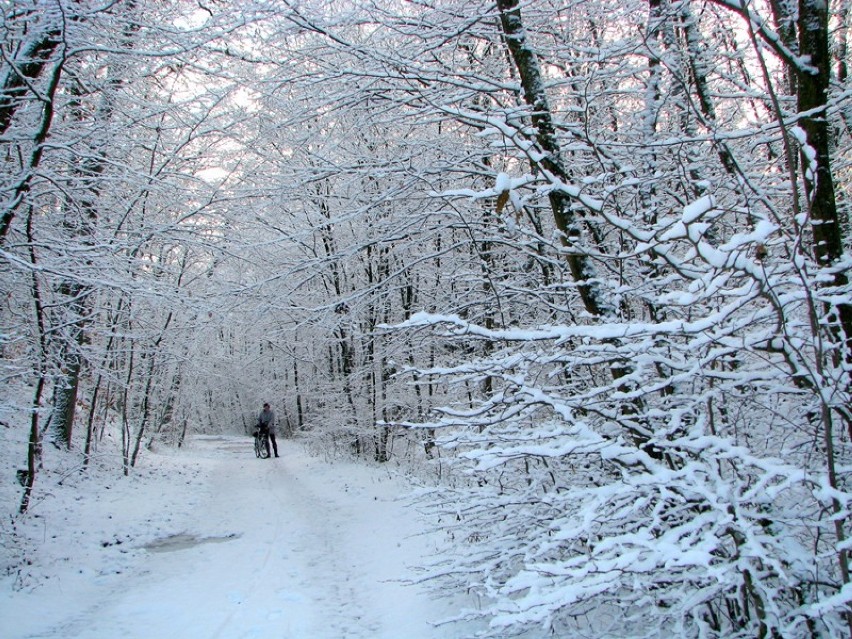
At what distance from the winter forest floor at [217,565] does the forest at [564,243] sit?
0.91m

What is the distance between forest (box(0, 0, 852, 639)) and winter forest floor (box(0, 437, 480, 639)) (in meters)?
0.91

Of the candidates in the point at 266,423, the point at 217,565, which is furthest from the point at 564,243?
the point at 266,423

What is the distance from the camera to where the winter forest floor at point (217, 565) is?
4750 millimetres

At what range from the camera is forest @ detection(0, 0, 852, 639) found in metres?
2.23

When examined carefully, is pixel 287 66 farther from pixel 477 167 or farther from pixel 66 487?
pixel 66 487

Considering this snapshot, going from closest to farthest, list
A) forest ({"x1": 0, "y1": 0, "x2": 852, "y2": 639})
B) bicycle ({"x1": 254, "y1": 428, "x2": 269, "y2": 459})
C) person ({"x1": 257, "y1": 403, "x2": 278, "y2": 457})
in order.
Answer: forest ({"x1": 0, "y1": 0, "x2": 852, "y2": 639}) → person ({"x1": 257, "y1": 403, "x2": 278, "y2": 457}) → bicycle ({"x1": 254, "y1": 428, "x2": 269, "y2": 459})

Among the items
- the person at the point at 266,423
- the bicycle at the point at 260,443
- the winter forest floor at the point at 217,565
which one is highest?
the person at the point at 266,423

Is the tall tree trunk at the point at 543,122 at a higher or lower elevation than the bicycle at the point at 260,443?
higher

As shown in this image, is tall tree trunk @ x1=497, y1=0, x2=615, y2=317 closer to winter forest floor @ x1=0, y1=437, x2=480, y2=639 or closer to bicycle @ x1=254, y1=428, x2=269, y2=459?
winter forest floor @ x1=0, y1=437, x2=480, y2=639

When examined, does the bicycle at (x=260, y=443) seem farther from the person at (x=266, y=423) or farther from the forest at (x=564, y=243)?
the forest at (x=564, y=243)

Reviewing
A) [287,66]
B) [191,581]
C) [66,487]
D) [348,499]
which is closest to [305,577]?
[191,581]

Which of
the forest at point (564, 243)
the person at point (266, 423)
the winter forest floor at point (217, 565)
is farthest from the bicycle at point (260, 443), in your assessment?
the forest at point (564, 243)

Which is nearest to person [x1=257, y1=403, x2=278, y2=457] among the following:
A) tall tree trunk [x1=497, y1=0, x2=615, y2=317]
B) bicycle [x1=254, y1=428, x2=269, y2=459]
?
bicycle [x1=254, y1=428, x2=269, y2=459]

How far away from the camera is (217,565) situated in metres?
6.53
